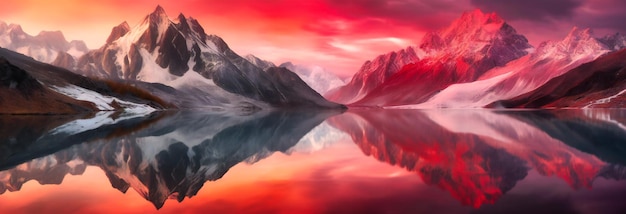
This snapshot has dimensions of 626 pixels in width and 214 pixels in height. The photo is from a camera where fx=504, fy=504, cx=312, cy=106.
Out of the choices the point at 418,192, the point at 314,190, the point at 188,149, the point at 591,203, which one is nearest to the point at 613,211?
the point at 591,203

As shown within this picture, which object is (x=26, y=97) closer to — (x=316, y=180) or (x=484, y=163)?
(x=316, y=180)

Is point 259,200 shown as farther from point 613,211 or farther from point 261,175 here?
point 613,211

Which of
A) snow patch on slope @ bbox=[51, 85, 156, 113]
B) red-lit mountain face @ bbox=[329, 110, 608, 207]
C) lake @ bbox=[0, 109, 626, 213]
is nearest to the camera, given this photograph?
lake @ bbox=[0, 109, 626, 213]

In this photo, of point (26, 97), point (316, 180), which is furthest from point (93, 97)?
point (316, 180)

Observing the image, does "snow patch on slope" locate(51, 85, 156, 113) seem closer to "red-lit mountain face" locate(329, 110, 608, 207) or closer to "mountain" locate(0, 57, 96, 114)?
"mountain" locate(0, 57, 96, 114)

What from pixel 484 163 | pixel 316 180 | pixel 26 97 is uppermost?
pixel 26 97

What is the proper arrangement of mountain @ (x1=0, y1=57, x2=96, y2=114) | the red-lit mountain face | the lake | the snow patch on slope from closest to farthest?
the lake → the red-lit mountain face → mountain @ (x1=0, y1=57, x2=96, y2=114) → the snow patch on slope

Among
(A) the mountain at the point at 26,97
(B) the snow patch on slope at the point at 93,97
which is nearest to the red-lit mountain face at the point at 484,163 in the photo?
(A) the mountain at the point at 26,97

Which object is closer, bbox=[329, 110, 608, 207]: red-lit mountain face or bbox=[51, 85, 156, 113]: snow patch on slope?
bbox=[329, 110, 608, 207]: red-lit mountain face

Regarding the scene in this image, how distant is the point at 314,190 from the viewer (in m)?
21.0

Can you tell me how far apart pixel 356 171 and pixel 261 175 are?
5265 millimetres

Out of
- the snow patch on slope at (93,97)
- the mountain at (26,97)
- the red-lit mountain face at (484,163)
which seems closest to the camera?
the red-lit mountain face at (484,163)

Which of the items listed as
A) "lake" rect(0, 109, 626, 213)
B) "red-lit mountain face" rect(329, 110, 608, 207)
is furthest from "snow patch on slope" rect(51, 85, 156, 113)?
"red-lit mountain face" rect(329, 110, 608, 207)

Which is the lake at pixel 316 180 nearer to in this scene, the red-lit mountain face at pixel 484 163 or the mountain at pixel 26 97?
the red-lit mountain face at pixel 484 163
